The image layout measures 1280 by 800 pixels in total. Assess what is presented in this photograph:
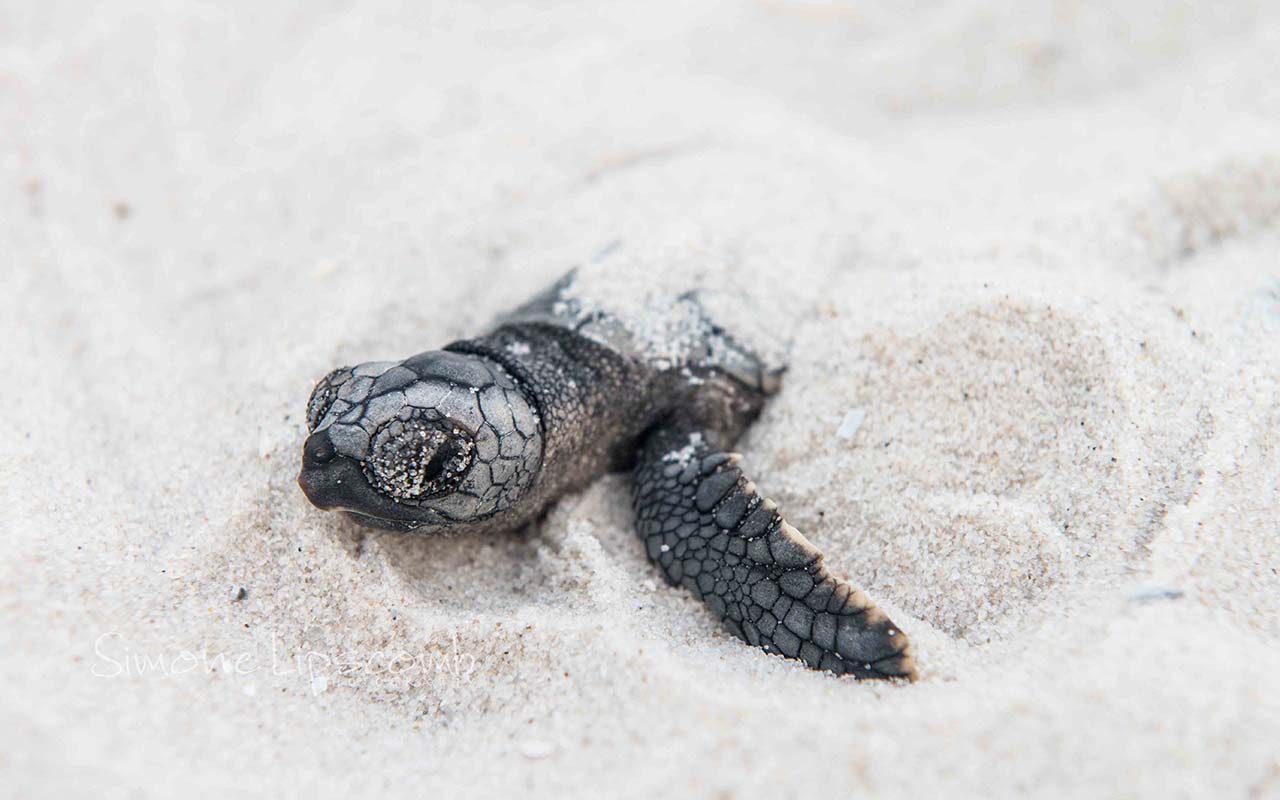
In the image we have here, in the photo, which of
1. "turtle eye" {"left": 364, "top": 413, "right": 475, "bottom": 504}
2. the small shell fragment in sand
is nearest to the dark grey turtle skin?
"turtle eye" {"left": 364, "top": 413, "right": 475, "bottom": 504}

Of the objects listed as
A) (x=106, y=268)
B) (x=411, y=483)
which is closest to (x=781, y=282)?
(x=411, y=483)

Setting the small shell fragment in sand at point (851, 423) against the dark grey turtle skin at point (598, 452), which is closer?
the dark grey turtle skin at point (598, 452)

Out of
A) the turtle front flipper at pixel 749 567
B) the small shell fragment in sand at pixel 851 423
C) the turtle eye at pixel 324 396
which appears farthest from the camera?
the small shell fragment in sand at pixel 851 423

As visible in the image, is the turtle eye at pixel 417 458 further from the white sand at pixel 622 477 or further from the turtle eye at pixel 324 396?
the white sand at pixel 622 477

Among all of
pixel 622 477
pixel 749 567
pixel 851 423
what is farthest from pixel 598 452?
pixel 851 423

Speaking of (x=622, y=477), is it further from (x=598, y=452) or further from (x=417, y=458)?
(x=417, y=458)

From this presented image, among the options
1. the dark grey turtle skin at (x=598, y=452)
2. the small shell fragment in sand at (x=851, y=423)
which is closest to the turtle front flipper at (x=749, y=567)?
the dark grey turtle skin at (x=598, y=452)

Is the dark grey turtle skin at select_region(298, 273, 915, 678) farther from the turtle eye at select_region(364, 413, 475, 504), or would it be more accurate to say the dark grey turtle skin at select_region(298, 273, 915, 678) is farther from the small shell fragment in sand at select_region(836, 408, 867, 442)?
the small shell fragment in sand at select_region(836, 408, 867, 442)
